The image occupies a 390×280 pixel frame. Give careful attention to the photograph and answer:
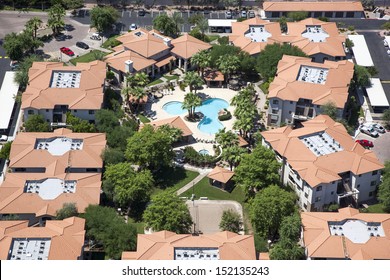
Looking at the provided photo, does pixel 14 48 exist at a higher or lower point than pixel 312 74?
lower

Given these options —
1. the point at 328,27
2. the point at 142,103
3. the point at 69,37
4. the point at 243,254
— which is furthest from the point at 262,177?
the point at 69,37

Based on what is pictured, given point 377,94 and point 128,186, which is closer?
point 128,186

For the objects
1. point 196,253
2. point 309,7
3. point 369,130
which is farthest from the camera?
point 309,7

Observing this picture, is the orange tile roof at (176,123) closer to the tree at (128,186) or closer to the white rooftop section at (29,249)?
the tree at (128,186)

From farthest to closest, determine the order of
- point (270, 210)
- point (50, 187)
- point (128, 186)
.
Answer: point (50, 187) → point (128, 186) → point (270, 210)

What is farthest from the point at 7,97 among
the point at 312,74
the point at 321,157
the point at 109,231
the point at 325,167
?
the point at 325,167

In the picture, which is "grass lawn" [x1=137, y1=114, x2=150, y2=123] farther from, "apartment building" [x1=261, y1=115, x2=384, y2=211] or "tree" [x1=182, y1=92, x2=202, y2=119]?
→ "apartment building" [x1=261, y1=115, x2=384, y2=211]

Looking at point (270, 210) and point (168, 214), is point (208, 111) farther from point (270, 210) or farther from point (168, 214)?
point (168, 214)

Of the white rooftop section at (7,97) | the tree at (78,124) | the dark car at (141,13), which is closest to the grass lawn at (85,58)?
the white rooftop section at (7,97)
